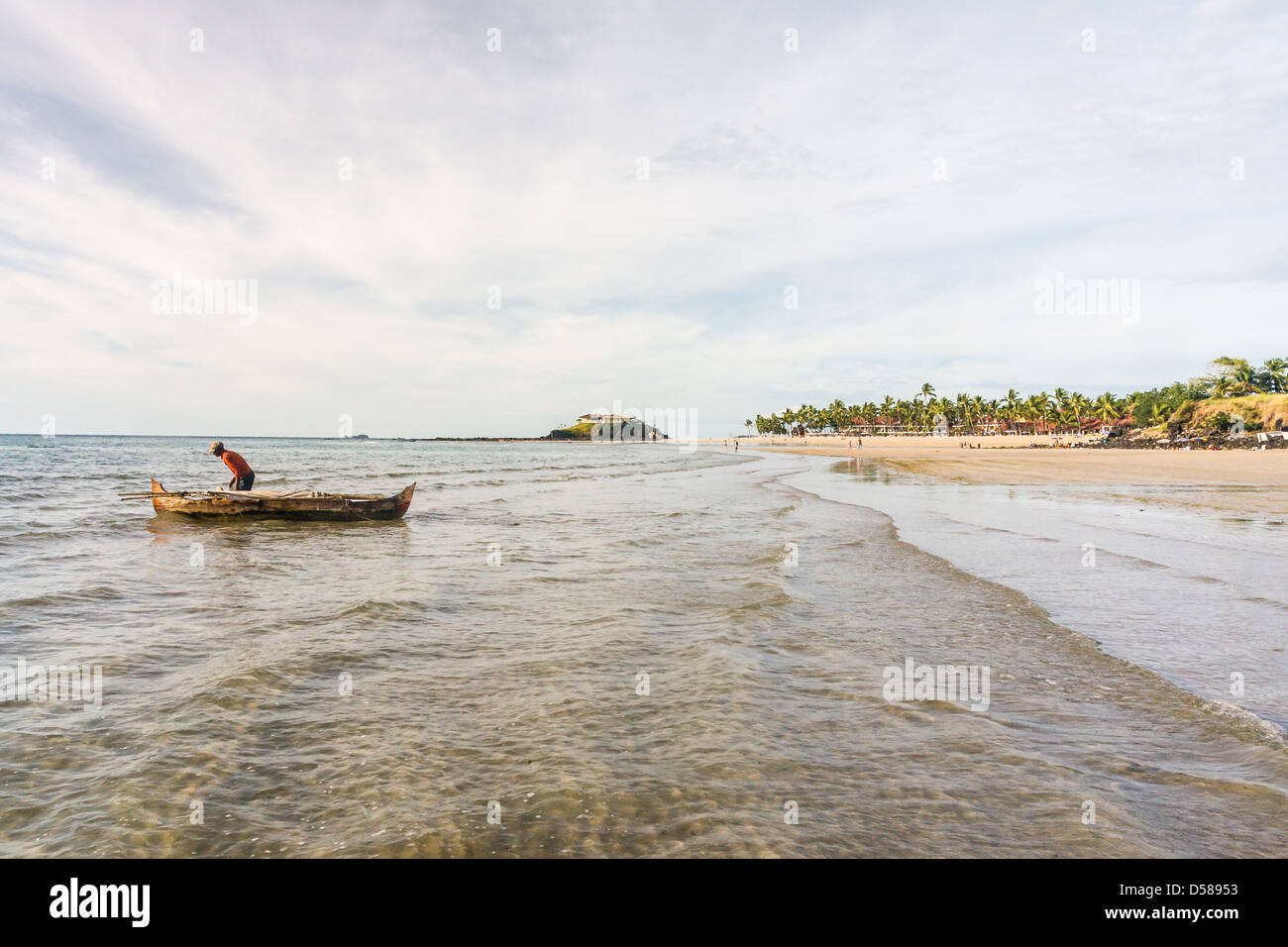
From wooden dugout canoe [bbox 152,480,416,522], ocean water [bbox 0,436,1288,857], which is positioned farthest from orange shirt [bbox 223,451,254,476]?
ocean water [bbox 0,436,1288,857]

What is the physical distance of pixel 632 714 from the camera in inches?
243

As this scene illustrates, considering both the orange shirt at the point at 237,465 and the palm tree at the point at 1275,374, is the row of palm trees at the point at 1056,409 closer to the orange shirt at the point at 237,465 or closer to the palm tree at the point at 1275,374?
the palm tree at the point at 1275,374

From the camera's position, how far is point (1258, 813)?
4.27 metres

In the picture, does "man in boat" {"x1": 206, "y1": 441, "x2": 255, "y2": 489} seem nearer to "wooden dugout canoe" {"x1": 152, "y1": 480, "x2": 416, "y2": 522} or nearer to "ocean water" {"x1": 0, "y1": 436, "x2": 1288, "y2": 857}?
"wooden dugout canoe" {"x1": 152, "y1": 480, "x2": 416, "y2": 522}

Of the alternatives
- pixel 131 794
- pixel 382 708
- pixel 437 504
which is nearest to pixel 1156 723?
pixel 382 708

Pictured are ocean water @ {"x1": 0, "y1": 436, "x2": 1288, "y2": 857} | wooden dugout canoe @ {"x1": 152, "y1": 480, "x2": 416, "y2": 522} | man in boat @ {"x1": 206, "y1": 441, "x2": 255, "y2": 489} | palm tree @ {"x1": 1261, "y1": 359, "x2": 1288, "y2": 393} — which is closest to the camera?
ocean water @ {"x1": 0, "y1": 436, "x2": 1288, "y2": 857}

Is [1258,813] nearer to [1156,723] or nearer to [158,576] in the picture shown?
[1156,723]

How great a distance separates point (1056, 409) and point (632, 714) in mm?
157895

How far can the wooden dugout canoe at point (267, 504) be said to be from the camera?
68.8 ft

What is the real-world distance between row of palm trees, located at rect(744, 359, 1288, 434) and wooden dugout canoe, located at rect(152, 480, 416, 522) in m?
110

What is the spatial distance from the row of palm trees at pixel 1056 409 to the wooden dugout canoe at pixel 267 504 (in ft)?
362

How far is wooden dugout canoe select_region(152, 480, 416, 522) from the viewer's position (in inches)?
826

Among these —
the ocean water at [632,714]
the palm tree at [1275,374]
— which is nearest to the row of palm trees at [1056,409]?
the palm tree at [1275,374]
